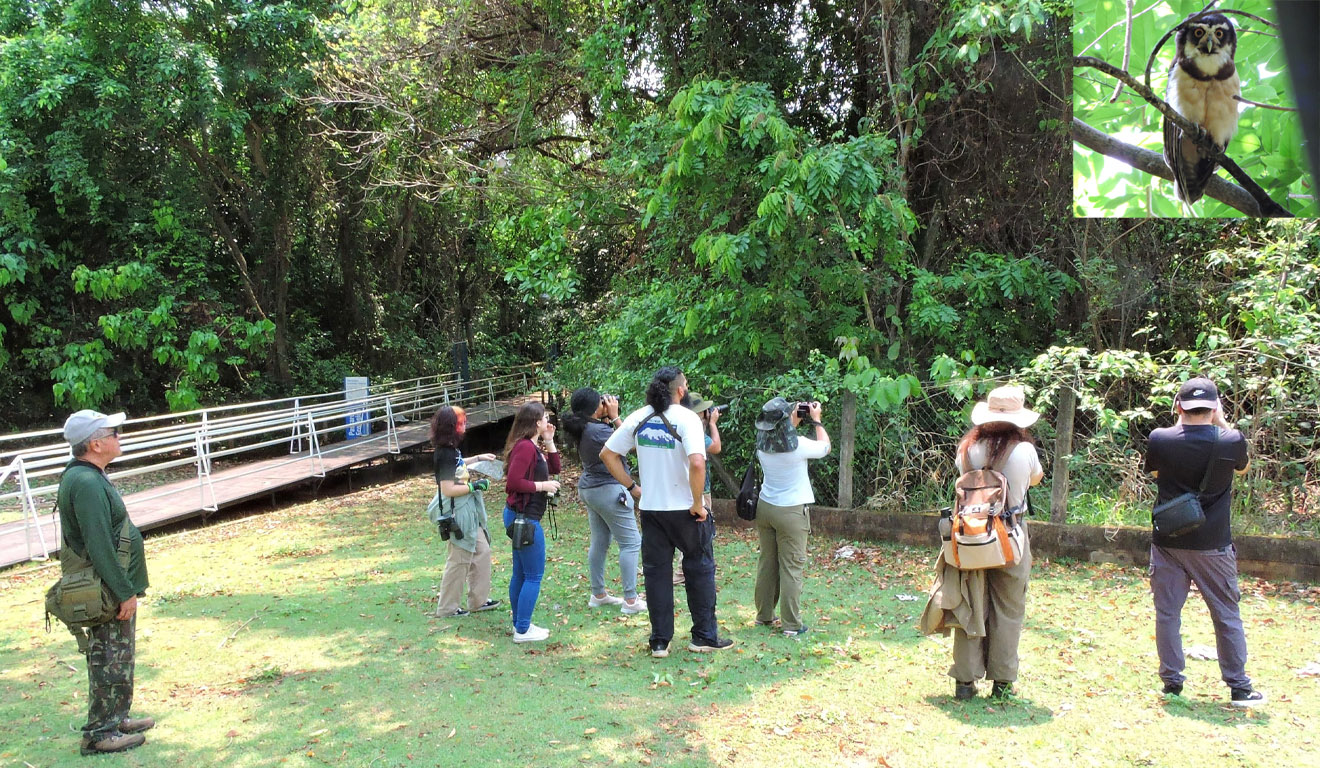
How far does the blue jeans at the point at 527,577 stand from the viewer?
5.59 m

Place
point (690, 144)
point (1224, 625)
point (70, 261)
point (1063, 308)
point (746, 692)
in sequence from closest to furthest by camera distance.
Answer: point (1224, 625) → point (746, 692) → point (690, 144) → point (1063, 308) → point (70, 261)

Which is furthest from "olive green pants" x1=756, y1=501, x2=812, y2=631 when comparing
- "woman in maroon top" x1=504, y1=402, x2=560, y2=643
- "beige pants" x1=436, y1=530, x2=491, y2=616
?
"beige pants" x1=436, y1=530, x2=491, y2=616

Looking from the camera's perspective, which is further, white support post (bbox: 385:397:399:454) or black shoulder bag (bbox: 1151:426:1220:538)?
white support post (bbox: 385:397:399:454)

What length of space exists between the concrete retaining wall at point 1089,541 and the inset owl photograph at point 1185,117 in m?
2.55

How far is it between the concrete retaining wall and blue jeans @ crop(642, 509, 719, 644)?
3398 mm

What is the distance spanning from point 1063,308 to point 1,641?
10195mm

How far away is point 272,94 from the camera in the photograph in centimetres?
1527

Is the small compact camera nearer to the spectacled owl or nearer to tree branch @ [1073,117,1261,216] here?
tree branch @ [1073,117,1261,216]

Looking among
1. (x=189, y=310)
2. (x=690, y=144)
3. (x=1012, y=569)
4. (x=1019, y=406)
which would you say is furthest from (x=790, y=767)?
(x=189, y=310)

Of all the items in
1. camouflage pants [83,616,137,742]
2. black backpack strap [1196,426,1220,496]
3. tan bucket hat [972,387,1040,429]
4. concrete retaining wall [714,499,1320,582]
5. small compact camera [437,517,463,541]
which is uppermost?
tan bucket hat [972,387,1040,429]

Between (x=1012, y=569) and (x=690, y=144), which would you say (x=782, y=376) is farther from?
(x=1012, y=569)

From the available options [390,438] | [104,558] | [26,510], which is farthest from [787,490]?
[390,438]

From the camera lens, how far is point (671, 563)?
530 centimetres

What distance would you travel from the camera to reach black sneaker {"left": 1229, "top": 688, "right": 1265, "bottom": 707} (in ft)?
14.5
